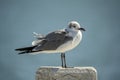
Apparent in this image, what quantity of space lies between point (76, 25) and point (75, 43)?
50 cm

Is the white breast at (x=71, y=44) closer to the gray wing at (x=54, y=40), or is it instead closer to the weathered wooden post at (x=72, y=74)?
the gray wing at (x=54, y=40)

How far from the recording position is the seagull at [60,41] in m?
8.72

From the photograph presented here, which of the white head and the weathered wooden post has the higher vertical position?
the white head

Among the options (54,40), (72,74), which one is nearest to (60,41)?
(54,40)

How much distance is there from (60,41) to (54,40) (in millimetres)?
167

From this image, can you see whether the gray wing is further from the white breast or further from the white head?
the white head

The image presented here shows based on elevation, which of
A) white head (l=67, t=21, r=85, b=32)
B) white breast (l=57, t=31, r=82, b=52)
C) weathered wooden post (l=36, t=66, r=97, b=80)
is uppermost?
white head (l=67, t=21, r=85, b=32)

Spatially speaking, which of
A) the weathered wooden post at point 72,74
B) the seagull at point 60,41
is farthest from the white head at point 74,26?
the weathered wooden post at point 72,74

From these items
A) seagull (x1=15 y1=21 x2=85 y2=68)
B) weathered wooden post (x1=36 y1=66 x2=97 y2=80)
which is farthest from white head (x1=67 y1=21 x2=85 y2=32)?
weathered wooden post (x1=36 y1=66 x2=97 y2=80)

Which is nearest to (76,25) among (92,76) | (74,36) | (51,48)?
(74,36)

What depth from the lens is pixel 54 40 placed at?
881 centimetres

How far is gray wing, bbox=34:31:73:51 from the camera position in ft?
28.7

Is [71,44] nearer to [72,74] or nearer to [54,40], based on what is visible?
[54,40]

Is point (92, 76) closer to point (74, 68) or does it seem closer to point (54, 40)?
point (74, 68)
